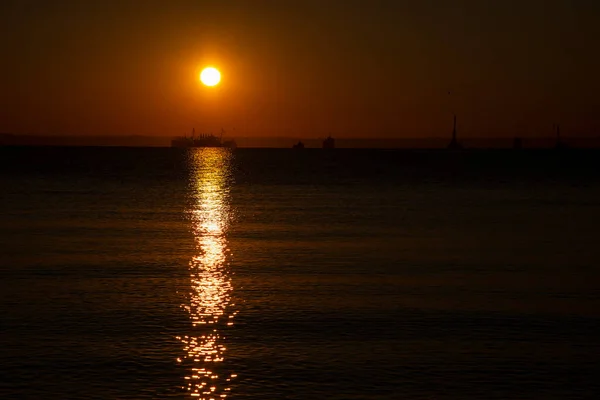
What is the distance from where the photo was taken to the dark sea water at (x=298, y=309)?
19609mm

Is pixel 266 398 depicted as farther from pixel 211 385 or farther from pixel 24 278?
pixel 24 278

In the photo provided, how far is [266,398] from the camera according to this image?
18.4m

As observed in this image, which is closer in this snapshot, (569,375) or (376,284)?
(569,375)

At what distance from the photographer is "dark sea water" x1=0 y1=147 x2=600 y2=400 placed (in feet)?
64.3

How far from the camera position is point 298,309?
2655 cm

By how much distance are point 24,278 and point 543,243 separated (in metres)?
22.9

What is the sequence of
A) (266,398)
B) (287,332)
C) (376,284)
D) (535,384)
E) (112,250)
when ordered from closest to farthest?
1. (266,398)
2. (535,384)
3. (287,332)
4. (376,284)
5. (112,250)

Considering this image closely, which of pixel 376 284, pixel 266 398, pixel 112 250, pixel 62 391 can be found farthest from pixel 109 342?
pixel 112 250

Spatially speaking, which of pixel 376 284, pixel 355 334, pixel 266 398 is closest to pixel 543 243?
pixel 376 284

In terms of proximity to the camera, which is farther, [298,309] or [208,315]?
[298,309]

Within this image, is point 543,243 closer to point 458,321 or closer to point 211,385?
point 458,321

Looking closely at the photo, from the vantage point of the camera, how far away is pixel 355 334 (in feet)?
77.9

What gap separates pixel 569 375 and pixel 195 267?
57.3ft

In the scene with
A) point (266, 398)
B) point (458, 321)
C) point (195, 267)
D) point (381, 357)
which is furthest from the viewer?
point (195, 267)
